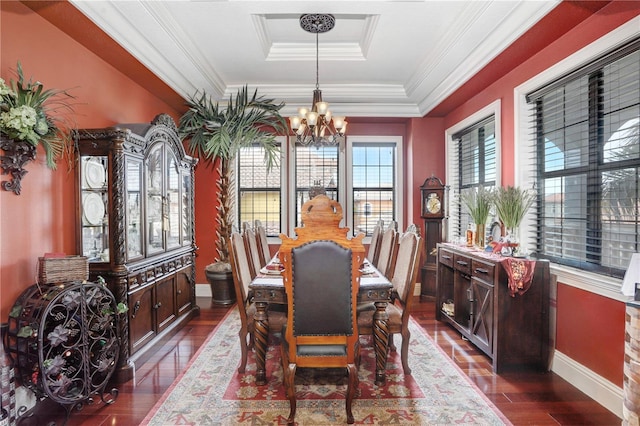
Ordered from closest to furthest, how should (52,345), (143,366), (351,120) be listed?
(52,345), (143,366), (351,120)

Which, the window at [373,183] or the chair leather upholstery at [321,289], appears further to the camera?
the window at [373,183]

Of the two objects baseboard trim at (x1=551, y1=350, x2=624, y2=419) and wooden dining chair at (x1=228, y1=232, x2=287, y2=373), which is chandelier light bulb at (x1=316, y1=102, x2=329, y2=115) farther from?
baseboard trim at (x1=551, y1=350, x2=624, y2=419)

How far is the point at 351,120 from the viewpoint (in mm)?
5289

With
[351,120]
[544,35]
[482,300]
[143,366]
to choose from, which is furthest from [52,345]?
[351,120]

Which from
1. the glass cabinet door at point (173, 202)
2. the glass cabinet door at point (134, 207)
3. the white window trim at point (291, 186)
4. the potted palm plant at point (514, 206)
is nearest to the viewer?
the glass cabinet door at point (134, 207)

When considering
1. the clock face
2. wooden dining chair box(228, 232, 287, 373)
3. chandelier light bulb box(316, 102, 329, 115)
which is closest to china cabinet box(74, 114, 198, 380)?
wooden dining chair box(228, 232, 287, 373)

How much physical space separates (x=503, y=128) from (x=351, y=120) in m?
2.31

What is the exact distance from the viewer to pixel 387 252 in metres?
3.38

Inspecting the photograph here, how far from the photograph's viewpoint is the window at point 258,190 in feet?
17.8

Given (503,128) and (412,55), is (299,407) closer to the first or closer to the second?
(503,128)

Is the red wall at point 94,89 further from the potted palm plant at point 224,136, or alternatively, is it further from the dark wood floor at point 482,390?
the potted palm plant at point 224,136

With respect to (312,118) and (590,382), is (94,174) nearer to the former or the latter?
(312,118)

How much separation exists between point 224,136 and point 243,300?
8.39 feet

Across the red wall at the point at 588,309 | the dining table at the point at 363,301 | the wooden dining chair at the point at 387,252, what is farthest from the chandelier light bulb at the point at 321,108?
the red wall at the point at 588,309
